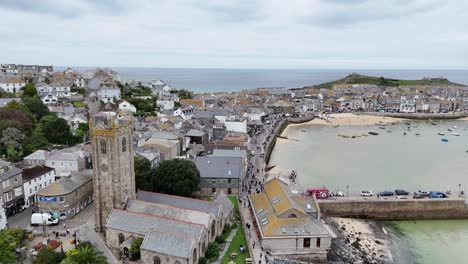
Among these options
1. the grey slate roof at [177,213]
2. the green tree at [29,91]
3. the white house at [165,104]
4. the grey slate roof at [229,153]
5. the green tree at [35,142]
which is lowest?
the grey slate roof at [229,153]

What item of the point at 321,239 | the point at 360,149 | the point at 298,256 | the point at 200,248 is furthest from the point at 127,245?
the point at 360,149

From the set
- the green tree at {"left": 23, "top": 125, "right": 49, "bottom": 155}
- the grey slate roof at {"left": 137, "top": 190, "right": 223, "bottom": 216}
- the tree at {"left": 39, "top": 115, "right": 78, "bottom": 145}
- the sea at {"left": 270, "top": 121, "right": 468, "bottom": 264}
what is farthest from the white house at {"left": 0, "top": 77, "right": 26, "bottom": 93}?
the grey slate roof at {"left": 137, "top": 190, "right": 223, "bottom": 216}

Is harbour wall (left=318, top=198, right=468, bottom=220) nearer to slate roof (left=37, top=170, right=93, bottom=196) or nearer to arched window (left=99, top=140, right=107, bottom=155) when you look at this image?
arched window (left=99, top=140, right=107, bottom=155)

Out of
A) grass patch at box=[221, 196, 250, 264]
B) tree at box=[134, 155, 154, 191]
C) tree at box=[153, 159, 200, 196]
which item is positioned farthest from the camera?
tree at box=[134, 155, 154, 191]

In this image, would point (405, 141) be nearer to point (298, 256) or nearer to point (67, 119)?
point (298, 256)

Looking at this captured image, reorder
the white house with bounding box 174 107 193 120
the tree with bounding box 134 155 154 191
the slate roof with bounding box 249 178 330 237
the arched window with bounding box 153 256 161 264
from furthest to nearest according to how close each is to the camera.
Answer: the white house with bounding box 174 107 193 120
the tree with bounding box 134 155 154 191
the slate roof with bounding box 249 178 330 237
the arched window with bounding box 153 256 161 264

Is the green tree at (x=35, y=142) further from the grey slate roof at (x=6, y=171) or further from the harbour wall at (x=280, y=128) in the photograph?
the harbour wall at (x=280, y=128)

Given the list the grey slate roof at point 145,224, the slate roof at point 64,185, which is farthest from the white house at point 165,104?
the grey slate roof at point 145,224
